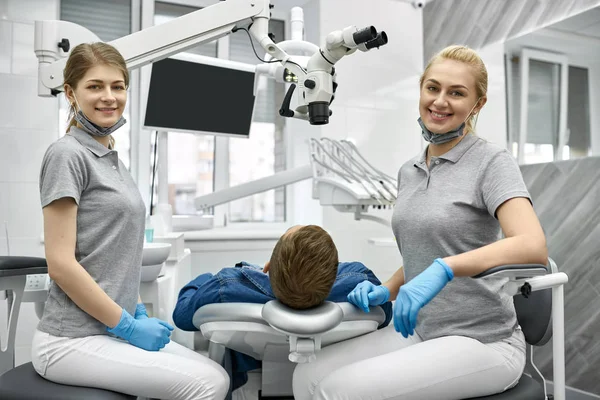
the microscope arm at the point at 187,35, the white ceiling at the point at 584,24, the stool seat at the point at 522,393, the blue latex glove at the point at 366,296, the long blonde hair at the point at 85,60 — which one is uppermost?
the white ceiling at the point at 584,24

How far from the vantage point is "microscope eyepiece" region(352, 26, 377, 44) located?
3.90 feet

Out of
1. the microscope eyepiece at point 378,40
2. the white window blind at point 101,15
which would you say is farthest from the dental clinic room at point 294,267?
the white window blind at point 101,15

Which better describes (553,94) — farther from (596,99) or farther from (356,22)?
(356,22)

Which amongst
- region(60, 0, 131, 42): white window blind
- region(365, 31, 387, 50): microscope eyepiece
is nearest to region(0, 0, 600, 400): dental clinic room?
region(365, 31, 387, 50): microscope eyepiece

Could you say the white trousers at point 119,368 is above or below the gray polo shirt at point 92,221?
below

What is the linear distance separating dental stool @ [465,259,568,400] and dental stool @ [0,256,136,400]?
2.78 feet

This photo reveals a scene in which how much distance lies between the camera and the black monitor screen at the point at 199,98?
2.29 meters

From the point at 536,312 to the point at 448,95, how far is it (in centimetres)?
65

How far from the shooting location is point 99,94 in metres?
1.21

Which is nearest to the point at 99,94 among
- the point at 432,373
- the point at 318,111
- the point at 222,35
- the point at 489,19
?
the point at 222,35

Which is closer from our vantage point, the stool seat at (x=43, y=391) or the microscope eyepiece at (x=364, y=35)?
the stool seat at (x=43, y=391)

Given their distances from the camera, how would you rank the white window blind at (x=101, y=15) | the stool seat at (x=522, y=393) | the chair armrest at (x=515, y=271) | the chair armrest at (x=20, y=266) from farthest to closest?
1. the white window blind at (x=101, y=15)
2. the chair armrest at (x=20, y=266)
3. the stool seat at (x=522, y=393)
4. the chair armrest at (x=515, y=271)

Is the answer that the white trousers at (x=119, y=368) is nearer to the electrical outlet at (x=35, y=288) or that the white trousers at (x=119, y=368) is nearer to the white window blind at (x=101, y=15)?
the electrical outlet at (x=35, y=288)

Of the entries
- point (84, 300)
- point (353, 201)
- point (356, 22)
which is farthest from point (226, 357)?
point (356, 22)
